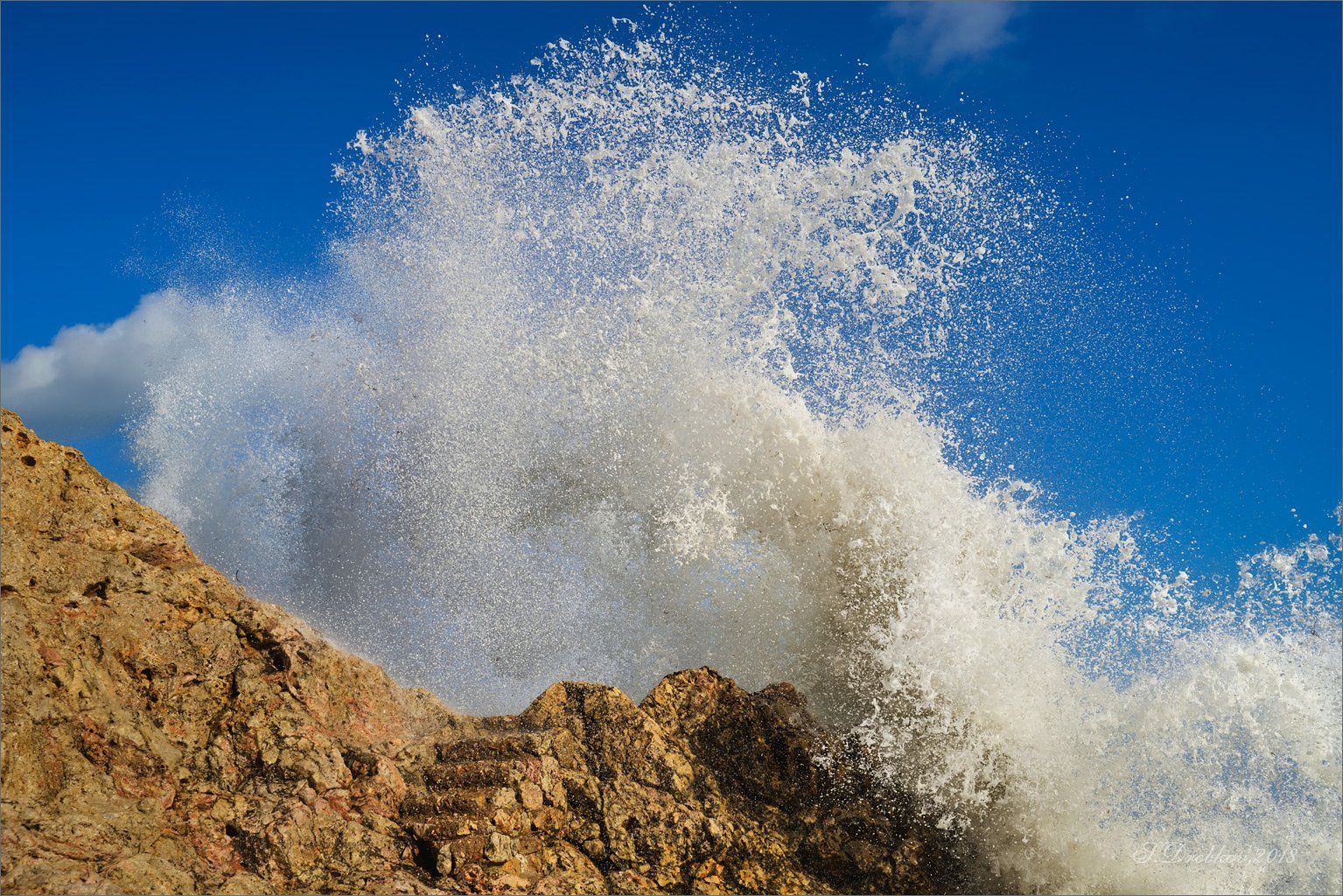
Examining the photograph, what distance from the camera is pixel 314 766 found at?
287 inches

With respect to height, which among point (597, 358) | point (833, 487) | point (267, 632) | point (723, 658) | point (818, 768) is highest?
point (597, 358)

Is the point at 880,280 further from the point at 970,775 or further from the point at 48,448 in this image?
the point at 48,448

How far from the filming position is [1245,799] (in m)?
9.41

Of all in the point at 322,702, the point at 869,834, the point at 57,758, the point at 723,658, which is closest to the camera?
the point at 57,758

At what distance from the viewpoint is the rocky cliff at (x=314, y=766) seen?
624 centimetres

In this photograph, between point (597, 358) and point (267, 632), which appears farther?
point (597, 358)

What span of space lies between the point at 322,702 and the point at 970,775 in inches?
279

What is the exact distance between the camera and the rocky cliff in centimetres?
624

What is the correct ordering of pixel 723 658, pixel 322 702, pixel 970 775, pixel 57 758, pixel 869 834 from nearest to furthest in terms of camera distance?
1. pixel 57 758
2. pixel 322 702
3. pixel 869 834
4. pixel 970 775
5. pixel 723 658

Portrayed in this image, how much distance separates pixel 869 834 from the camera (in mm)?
8641

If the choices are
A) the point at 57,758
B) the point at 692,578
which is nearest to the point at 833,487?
the point at 692,578

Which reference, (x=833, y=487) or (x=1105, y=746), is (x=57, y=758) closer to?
(x=833, y=487)

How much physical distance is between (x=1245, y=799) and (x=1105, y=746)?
5.18 ft

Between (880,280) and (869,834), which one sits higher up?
(880,280)
